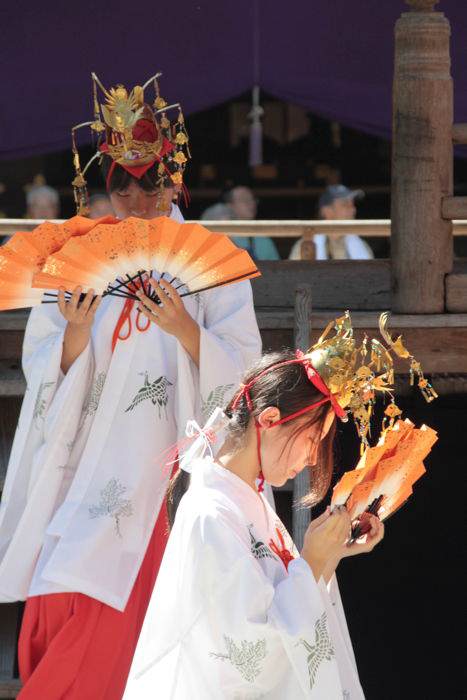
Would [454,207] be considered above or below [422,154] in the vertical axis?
below

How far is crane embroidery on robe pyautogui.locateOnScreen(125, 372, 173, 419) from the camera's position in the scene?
13.1 ft

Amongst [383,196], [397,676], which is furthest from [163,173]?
[383,196]

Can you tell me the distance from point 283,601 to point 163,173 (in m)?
1.66

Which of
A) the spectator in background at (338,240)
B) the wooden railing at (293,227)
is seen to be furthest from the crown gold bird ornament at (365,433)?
the spectator in background at (338,240)

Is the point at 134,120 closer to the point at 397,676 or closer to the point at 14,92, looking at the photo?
the point at 397,676

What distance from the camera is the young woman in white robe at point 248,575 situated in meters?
2.86

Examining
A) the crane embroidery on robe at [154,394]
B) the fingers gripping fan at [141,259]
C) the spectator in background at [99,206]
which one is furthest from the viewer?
the spectator in background at [99,206]

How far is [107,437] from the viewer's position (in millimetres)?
3975

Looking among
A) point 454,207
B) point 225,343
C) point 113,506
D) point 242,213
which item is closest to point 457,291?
point 454,207

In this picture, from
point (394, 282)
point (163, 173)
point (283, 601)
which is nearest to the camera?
point (283, 601)

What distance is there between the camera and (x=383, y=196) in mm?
10453

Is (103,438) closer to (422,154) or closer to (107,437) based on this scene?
(107,437)

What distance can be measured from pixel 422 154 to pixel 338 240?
3.05 meters

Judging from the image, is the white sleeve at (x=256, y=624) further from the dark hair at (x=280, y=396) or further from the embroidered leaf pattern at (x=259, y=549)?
the dark hair at (x=280, y=396)
